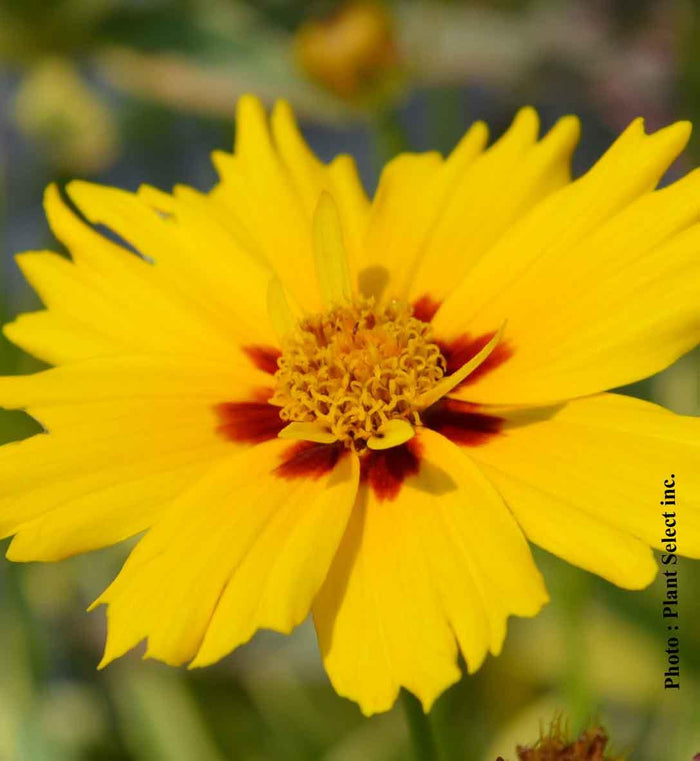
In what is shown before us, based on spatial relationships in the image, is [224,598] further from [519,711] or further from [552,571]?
[519,711]

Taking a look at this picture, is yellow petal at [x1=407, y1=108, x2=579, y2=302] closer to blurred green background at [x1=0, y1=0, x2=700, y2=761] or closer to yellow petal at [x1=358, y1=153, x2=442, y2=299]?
yellow petal at [x1=358, y1=153, x2=442, y2=299]

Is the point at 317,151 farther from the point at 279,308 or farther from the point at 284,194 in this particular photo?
the point at 279,308

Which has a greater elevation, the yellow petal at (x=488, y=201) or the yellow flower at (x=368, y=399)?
the yellow petal at (x=488, y=201)

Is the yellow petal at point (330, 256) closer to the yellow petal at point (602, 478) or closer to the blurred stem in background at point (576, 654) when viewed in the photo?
the yellow petal at point (602, 478)

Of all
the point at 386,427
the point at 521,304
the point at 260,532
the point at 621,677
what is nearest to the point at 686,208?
the point at 521,304

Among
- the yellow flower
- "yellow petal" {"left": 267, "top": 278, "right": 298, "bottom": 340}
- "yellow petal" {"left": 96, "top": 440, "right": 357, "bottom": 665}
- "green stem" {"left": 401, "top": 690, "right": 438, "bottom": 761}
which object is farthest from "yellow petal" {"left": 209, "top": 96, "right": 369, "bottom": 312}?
"green stem" {"left": 401, "top": 690, "right": 438, "bottom": 761}

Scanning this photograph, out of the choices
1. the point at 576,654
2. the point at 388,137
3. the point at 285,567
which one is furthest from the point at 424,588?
the point at 388,137

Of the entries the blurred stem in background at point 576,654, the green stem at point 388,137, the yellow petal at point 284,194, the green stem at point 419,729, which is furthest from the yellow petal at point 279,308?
the green stem at point 388,137
